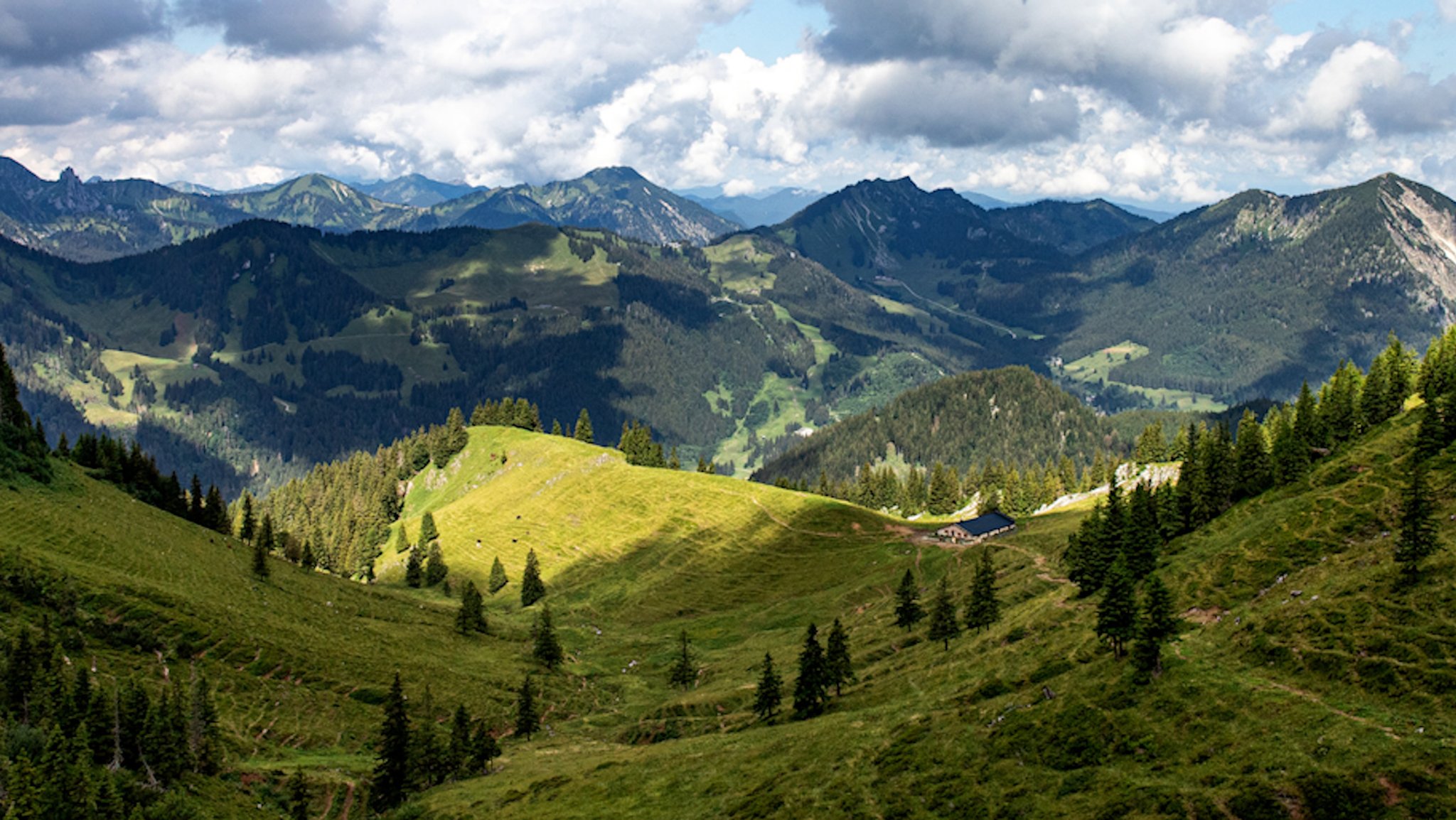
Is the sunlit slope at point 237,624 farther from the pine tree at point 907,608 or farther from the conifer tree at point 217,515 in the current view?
the pine tree at point 907,608

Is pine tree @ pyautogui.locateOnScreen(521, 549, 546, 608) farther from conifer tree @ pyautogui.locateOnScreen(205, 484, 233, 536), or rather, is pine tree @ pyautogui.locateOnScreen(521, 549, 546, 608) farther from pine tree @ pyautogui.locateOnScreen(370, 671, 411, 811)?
pine tree @ pyautogui.locateOnScreen(370, 671, 411, 811)

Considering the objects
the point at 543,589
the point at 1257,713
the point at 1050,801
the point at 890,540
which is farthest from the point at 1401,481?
the point at 543,589

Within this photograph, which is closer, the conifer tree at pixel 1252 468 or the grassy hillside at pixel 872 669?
the grassy hillside at pixel 872 669

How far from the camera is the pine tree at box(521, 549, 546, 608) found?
158875mm

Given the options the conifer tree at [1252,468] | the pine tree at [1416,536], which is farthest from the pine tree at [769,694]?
the conifer tree at [1252,468]

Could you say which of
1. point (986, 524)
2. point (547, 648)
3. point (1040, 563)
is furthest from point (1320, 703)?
point (986, 524)

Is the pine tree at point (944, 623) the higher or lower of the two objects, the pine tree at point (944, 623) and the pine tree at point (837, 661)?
the higher

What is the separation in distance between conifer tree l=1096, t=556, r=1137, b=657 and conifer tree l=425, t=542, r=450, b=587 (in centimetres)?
14194

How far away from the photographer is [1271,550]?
2655 inches

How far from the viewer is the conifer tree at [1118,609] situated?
189 feet

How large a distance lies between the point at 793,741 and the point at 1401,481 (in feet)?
186

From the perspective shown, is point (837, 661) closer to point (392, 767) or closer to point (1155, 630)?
point (1155, 630)

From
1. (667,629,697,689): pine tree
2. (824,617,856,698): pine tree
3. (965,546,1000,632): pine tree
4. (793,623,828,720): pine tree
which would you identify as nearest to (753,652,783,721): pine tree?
(793,623,828,720): pine tree

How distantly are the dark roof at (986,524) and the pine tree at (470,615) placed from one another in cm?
8822
